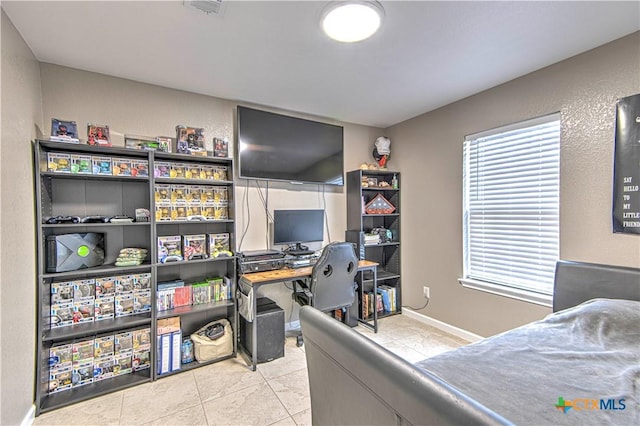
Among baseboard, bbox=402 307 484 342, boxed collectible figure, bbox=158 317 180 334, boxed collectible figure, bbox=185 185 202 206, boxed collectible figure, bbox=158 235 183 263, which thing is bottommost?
baseboard, bbox=402 307 484 342

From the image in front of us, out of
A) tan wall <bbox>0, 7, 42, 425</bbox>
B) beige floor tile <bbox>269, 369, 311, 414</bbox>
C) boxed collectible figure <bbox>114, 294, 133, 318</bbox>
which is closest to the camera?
tan wall <bbox>0, 7, 42, 425</bbox>

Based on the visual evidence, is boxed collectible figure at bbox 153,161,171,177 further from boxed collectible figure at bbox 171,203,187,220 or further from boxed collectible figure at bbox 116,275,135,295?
boxed collectible figure at bbox 116,275,135,295

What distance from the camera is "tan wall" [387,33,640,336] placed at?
1.99 m

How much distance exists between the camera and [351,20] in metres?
1.66

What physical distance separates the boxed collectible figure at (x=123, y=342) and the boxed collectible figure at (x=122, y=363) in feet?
0.09

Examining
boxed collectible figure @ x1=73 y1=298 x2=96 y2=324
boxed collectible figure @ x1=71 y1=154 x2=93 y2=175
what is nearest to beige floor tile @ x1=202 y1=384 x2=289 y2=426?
boxed collectible figure @ x1=73 y1=298 x2=96 y2=324

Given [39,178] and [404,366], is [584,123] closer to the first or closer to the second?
[404,366]

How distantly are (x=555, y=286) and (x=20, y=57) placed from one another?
3909 mm

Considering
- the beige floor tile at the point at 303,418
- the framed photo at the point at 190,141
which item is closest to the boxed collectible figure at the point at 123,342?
the beige floor tile at the point at 303,418

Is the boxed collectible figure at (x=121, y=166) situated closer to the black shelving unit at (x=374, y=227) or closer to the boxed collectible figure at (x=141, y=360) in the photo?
the boxed collectible figure at (x=141, y=360)

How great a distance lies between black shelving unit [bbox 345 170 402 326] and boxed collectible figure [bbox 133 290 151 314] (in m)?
2.11

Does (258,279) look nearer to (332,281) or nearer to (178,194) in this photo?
(332,281)

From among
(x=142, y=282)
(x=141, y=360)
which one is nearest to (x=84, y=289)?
(x=142, y=282)

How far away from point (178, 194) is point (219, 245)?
58cm
